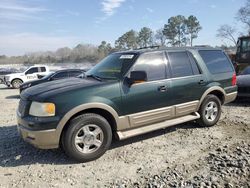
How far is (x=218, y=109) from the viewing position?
22.5 ft

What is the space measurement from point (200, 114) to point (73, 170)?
10.7 ft

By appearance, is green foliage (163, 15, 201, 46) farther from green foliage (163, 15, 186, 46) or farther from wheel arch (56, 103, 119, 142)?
wheel arch (56, 103, 119, 142)

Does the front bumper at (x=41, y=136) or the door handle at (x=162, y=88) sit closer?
the front bumper at (x=41, y=136)

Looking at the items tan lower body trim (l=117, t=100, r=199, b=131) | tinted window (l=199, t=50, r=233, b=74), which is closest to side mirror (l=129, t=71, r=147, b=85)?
tan lower body trim (l=117, t=100, r=199, b=131)

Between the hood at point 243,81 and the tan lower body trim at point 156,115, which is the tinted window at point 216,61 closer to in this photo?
the tan lower body trim at point 156,115

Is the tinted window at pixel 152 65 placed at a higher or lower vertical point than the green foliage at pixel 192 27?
Answer: lower

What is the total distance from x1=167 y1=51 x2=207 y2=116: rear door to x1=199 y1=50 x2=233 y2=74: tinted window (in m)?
0.41

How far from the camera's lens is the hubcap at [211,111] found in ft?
21.7

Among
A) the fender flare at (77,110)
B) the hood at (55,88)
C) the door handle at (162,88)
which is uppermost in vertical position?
the hood at (55,88)

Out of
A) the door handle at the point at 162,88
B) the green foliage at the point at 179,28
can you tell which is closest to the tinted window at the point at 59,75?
the door handle at the point at 162,88

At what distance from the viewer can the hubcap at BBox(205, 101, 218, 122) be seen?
6.63 m

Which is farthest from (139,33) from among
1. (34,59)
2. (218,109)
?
(218,109)

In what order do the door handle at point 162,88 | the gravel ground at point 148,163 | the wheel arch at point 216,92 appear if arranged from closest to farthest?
1. the gravel ground at point 148,163
2. the door handle at point 162,88
3. the wheel arch at point 216,92

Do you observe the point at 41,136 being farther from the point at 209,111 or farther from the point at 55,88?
the point at 209,111
